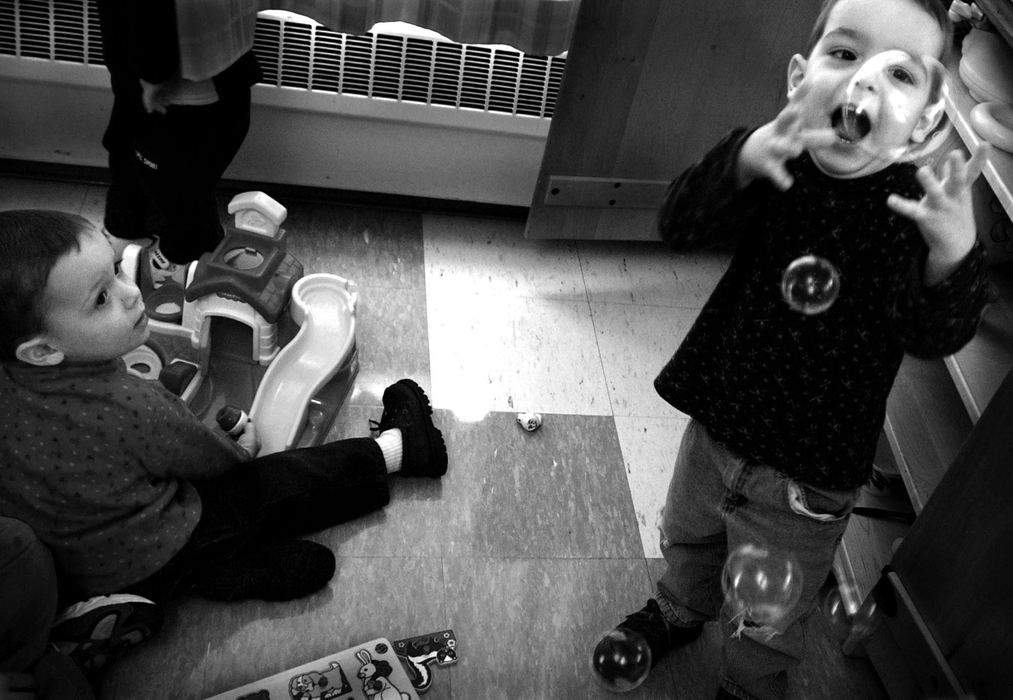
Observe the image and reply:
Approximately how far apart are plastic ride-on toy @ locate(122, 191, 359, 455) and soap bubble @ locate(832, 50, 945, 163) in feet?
3.58

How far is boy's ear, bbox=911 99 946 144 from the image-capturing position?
Result: 95 centimetres

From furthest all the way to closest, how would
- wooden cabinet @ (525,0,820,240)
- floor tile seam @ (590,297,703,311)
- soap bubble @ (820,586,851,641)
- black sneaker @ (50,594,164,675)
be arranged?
floor tile seam @ (590,297,703,311) < wooden cabinet @ (525,0,820,240) < soap bubble @ (820,586,851,641) < black sneaker @ (50,594,164,675)

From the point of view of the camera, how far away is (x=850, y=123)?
3.08ft

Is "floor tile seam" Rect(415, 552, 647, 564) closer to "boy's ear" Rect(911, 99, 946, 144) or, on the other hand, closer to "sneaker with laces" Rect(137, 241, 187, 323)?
"sneaker with laces" Rect(137, 241, 187, 323)

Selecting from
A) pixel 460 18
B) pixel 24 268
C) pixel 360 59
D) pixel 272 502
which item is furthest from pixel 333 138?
pixel 24 268

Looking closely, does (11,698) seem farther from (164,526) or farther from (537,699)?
(537,699)

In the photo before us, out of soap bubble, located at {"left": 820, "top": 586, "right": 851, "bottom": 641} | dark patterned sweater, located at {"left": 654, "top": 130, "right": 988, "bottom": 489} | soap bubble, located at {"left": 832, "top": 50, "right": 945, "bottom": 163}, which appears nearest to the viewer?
soap bubble, located at {"left": 832, "top": 50, "right": 945, "bottom": 163}

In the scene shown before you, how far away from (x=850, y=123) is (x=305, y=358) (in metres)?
1.13

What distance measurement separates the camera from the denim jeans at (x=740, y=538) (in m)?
1.23

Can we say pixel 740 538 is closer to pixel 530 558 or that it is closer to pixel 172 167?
pixel 530 558

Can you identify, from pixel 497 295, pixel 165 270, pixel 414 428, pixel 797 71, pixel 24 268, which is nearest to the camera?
pixel 797 71

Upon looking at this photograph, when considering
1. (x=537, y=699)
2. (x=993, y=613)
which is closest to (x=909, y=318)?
(x=993, y=613)

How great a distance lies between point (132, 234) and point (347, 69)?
551 mm

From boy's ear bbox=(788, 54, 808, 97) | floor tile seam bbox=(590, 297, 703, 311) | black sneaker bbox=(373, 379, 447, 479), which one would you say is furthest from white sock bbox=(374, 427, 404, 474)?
boy's ear bbox=(788, 54, 808, 97)
